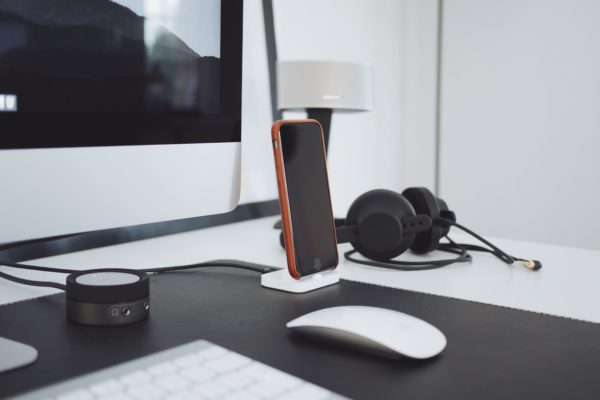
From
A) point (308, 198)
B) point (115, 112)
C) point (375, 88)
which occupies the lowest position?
point (308, 198)

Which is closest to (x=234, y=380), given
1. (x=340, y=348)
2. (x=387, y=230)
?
(x=340, y=348)

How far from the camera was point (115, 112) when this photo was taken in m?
0.60

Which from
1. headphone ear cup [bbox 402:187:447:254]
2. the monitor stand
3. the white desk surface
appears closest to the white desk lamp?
the white desk surface

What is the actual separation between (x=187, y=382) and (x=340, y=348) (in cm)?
17

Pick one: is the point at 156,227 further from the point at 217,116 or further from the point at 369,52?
the point at 369,52

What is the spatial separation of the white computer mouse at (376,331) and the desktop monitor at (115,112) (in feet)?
0.72

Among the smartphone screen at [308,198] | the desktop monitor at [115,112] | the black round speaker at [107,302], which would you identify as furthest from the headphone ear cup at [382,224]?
the black round speaker at [107,302]

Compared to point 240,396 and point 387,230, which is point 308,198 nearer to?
point 387,230

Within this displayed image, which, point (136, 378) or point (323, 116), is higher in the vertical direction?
point (323, 116)

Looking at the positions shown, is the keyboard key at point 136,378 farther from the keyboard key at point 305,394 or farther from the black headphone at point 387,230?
the black headphone at point 387,230

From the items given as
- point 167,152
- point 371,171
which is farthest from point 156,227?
point 371,171

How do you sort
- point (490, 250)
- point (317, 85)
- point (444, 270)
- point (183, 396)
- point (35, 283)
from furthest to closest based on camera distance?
point (317, 85) < point (490, 250) < point (444, 270) < point (35, 283) < point (183, 396)

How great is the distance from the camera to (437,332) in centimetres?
55

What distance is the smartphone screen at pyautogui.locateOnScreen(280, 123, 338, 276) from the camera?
735 mm
